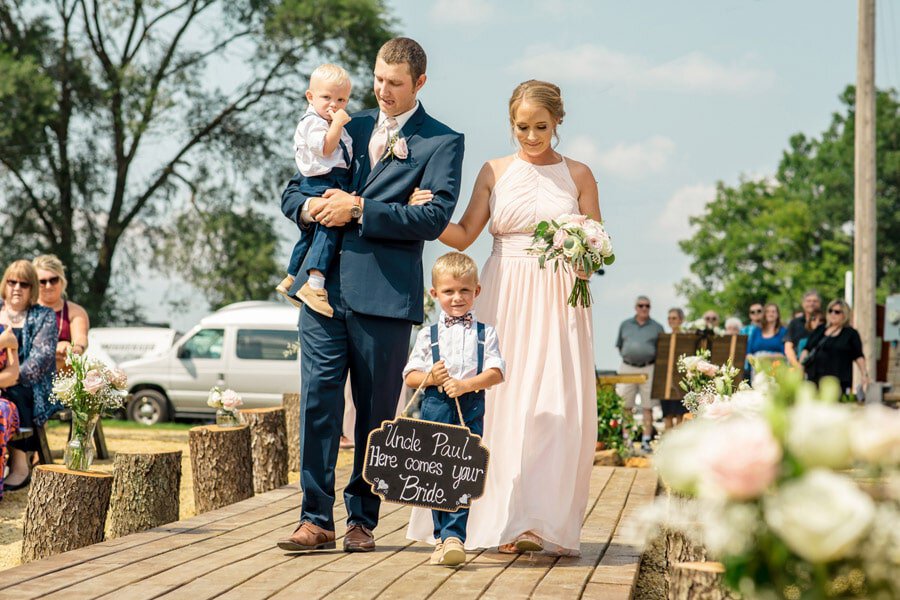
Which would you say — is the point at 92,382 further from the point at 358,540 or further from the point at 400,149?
the point at 400,149

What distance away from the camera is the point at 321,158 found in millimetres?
5387

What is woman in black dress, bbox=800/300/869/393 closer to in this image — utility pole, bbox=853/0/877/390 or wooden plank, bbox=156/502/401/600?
utility pole, bbox=853/0/877/390

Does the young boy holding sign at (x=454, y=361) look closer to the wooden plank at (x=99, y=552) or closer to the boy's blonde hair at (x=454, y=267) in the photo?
the boy's blonde hair at (x=454, y=267)

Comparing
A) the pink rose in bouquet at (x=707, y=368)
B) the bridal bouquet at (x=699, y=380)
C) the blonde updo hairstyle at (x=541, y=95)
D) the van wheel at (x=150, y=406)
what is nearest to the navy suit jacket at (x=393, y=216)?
the blonde updo hairstyle at (x=541, y=95)

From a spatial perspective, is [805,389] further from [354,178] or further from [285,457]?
[285,457]

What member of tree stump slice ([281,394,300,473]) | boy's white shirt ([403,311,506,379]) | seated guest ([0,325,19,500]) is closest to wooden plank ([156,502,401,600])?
boy's white shirt ([403,311,506,379])

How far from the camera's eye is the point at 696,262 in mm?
65500

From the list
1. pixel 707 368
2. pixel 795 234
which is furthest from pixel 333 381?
pixel 795 234

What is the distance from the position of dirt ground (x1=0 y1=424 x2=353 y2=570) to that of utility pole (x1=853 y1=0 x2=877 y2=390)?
861cm

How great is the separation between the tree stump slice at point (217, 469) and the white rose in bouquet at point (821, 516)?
6.90 meters

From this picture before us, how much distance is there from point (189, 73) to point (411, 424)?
75.2 ft

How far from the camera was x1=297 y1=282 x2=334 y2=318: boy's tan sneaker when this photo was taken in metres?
5.31

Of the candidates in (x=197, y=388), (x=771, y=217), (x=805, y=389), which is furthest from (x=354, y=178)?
(x=771, y=217)

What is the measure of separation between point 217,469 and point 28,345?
86.6 inches
